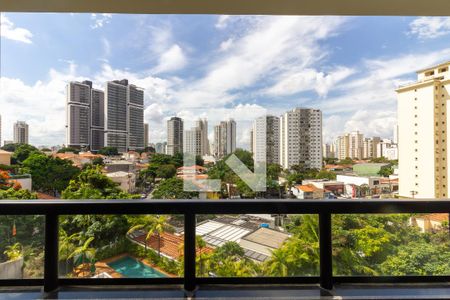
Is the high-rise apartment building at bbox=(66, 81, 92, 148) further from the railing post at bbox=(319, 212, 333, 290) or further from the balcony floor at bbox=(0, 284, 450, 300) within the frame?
the railing post at bbox=(319, 212, 333, 290)

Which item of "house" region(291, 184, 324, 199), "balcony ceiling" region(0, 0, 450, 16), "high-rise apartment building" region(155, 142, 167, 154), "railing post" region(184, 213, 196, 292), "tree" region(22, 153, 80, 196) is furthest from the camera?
"high-rise apartment building" region(155, 142, 167, 154)

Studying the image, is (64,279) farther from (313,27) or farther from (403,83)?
(403,83)

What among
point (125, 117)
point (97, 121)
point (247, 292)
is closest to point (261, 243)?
point (247, 292)

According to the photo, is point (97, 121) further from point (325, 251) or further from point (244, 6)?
point (325, 251)

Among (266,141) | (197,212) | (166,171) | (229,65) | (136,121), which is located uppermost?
(229,65)

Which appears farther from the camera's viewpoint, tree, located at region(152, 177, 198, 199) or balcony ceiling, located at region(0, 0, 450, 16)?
tree, located at region(152, 177, 198, 199)

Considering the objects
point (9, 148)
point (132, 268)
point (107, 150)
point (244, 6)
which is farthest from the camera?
point (107, 150)

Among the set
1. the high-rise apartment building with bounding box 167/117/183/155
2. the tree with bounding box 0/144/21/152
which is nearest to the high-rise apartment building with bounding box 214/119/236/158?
the high-rise apartment building with bounding box 167/117/183/155
